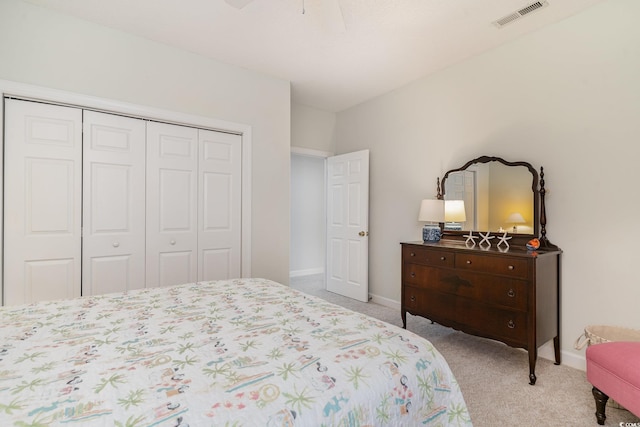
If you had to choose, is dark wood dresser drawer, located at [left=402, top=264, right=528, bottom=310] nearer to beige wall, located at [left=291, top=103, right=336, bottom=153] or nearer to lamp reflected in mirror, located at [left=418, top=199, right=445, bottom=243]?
lamp reflected in mirror, located at [left=418, top=199, right=445, bottom=243]

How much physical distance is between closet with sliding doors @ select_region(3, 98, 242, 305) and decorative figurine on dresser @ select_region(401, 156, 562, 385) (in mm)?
2036

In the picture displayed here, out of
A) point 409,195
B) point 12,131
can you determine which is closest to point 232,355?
Result: point 12,131

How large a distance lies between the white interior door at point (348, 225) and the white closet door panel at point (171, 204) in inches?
82.1

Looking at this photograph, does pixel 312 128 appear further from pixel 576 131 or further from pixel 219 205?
pixel 576 131

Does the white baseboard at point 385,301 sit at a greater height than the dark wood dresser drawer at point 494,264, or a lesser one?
lesser

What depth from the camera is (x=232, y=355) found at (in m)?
1.16

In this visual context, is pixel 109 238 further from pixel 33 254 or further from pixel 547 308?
pixel 547 308

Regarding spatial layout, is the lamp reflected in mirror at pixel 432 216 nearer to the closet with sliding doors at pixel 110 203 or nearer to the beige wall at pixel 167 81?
the beige wall at pixel 167 81

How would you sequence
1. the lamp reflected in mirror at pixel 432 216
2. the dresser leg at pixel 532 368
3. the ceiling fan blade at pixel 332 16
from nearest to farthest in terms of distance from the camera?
the ceiling fan blade at pixel 332 16
the dresser leg at pixel 532 368
the lamp reflected in mirror at pixel 432 216

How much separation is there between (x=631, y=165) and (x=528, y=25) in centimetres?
136

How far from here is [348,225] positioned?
453cm

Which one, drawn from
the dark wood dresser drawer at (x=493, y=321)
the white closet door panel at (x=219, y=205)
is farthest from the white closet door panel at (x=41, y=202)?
the dark wood dresser drawer at (x=493, y=321)

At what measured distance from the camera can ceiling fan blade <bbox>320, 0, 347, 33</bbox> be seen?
170 centimetres

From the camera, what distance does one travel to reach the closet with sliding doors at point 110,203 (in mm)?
2496
